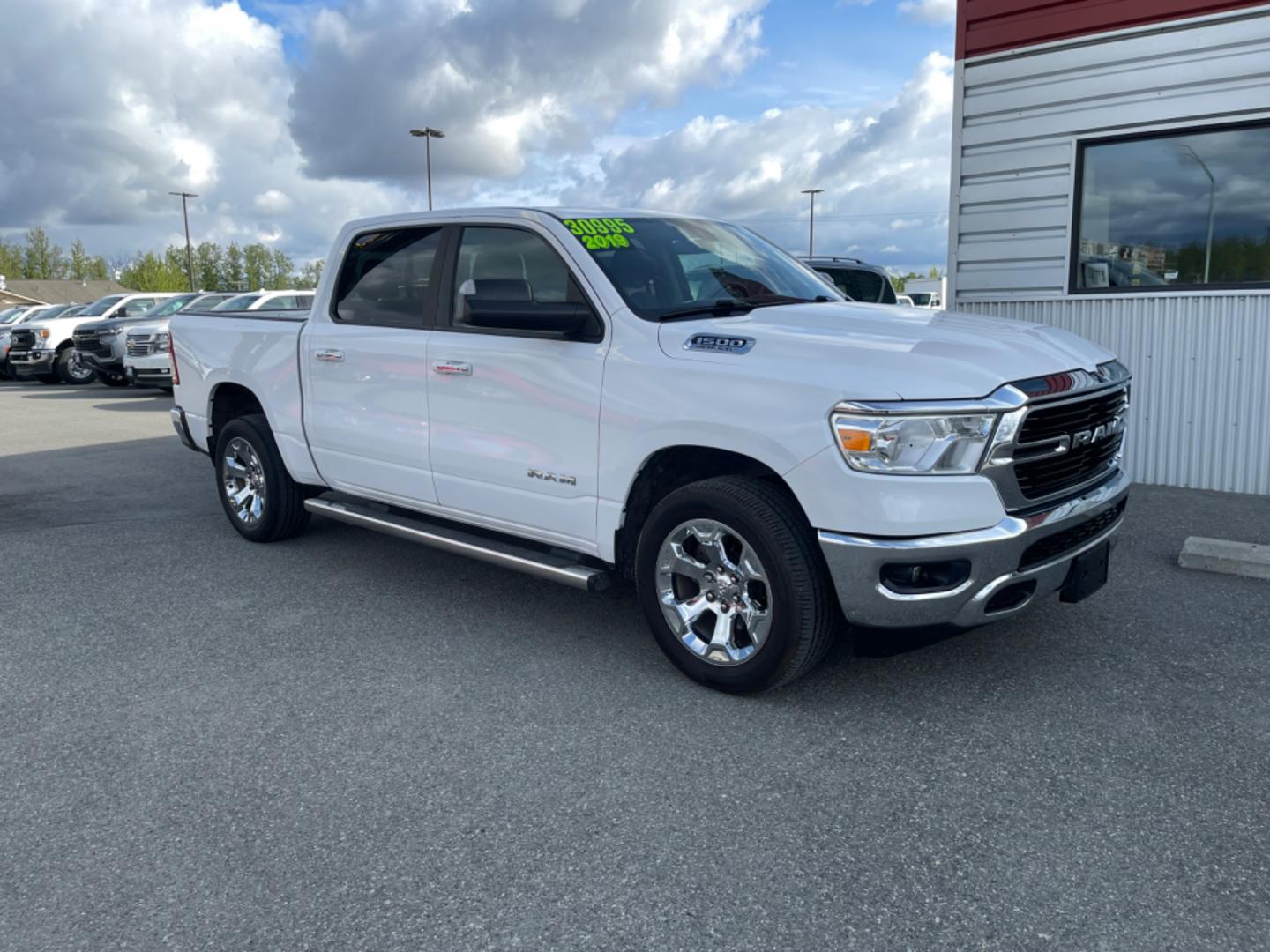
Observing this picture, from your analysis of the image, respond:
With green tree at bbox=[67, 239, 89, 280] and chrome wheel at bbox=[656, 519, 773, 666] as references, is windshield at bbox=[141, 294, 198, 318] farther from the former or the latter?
green tree at bbox=[67, 239, 89, 280]

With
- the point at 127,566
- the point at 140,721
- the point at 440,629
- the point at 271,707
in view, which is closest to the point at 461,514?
the point at 440,629

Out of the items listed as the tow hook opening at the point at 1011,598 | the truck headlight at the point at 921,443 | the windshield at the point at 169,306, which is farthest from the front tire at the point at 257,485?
the windshield at the point at 169,306

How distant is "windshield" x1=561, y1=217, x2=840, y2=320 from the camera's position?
14.5 feet

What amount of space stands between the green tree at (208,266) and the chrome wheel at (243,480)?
387 feet

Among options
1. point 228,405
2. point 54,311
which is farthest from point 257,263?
point 228,405

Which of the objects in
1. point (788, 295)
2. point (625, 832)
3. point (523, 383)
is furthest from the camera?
point (788, 295)

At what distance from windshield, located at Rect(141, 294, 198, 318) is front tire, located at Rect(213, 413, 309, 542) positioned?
47.4 feet

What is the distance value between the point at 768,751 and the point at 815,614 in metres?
0.51

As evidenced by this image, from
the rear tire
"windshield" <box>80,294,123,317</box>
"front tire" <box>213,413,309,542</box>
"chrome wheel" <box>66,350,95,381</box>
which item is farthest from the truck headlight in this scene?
"windshield" <box>80,294,123,317</box>

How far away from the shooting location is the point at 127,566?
6.07m

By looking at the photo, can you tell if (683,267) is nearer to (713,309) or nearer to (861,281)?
(713,309)

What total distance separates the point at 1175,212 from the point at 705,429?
595cm

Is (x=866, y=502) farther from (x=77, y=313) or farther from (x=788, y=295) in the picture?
(x=77, y=313)

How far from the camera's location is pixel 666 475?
→ 4.26m
